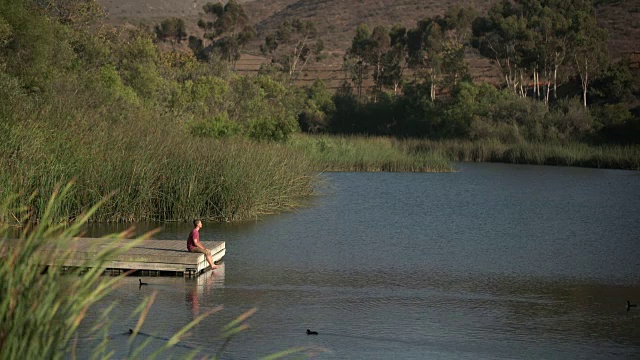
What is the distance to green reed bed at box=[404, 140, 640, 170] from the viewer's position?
44156mm

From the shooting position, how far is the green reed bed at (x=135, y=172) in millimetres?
19172

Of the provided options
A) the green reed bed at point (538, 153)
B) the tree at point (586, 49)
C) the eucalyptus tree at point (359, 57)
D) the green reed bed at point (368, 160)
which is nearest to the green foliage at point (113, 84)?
the green reed bed at point (368, 160)

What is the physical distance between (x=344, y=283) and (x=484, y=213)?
1192 centimetres

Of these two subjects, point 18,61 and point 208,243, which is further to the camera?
point 18,61

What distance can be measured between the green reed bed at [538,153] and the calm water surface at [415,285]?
17163 millimetres

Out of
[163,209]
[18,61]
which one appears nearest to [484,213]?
[163,209]

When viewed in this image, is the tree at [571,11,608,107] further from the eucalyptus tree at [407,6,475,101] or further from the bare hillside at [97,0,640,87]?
the bare hillside at [97,0,640,87]

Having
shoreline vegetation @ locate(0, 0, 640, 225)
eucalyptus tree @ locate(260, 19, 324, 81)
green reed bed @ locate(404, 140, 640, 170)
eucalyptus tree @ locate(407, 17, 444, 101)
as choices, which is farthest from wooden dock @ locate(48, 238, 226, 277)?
eucalyptus tree @ locate(260, 19, 324, 81)

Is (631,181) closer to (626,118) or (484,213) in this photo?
(484,213)

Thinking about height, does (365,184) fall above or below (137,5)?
below

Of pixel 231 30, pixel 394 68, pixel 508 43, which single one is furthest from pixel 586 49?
pixel 231 30

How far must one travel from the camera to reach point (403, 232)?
2139 centimetres

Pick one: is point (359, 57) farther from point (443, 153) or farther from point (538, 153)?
point (538, 153)

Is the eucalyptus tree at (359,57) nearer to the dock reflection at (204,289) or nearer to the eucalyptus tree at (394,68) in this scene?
the eucalyptus tree at (394,68)
